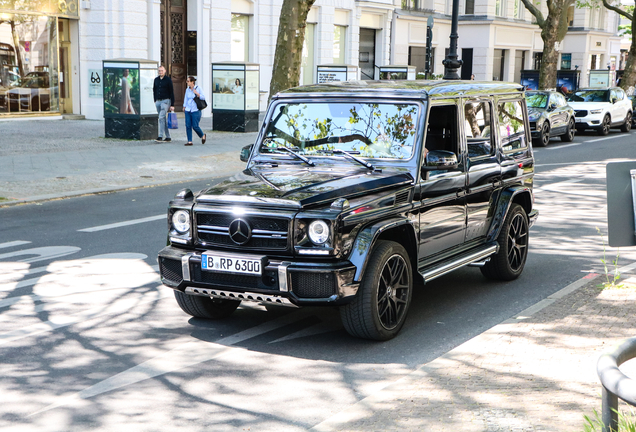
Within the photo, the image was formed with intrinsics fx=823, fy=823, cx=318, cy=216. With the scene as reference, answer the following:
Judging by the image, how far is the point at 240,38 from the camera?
31328mm

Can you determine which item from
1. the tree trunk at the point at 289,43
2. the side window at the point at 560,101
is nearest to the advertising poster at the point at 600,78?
the side window at the point at 560,101

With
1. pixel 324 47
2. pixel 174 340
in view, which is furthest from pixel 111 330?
pixel 324 47

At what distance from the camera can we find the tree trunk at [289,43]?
737 inches

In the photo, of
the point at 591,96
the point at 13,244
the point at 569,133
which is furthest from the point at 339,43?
the point at 13,244

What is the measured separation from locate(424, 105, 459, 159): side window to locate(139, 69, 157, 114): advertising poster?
569 inches

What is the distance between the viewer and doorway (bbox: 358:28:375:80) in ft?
134

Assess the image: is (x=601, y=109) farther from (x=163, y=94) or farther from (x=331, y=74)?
(x=163, y=94)

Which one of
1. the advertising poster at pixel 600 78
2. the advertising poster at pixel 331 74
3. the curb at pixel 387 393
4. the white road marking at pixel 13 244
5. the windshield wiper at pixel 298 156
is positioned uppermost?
the advertising poster at pixel 600 78

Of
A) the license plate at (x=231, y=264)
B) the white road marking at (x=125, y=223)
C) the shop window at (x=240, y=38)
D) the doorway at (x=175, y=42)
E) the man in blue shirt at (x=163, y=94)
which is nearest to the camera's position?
the license plate at (x=231, y=264)

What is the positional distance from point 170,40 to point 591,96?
1483cm

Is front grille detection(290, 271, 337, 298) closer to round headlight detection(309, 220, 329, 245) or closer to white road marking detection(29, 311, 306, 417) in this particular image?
round headlight detection(309, 220, 329, 245)

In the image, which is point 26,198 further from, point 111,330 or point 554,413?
point 554,413

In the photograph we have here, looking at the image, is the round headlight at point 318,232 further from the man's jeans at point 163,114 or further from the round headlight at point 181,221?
the man's jeans at point 163,114

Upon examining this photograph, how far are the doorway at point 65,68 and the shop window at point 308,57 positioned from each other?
11720 mm
